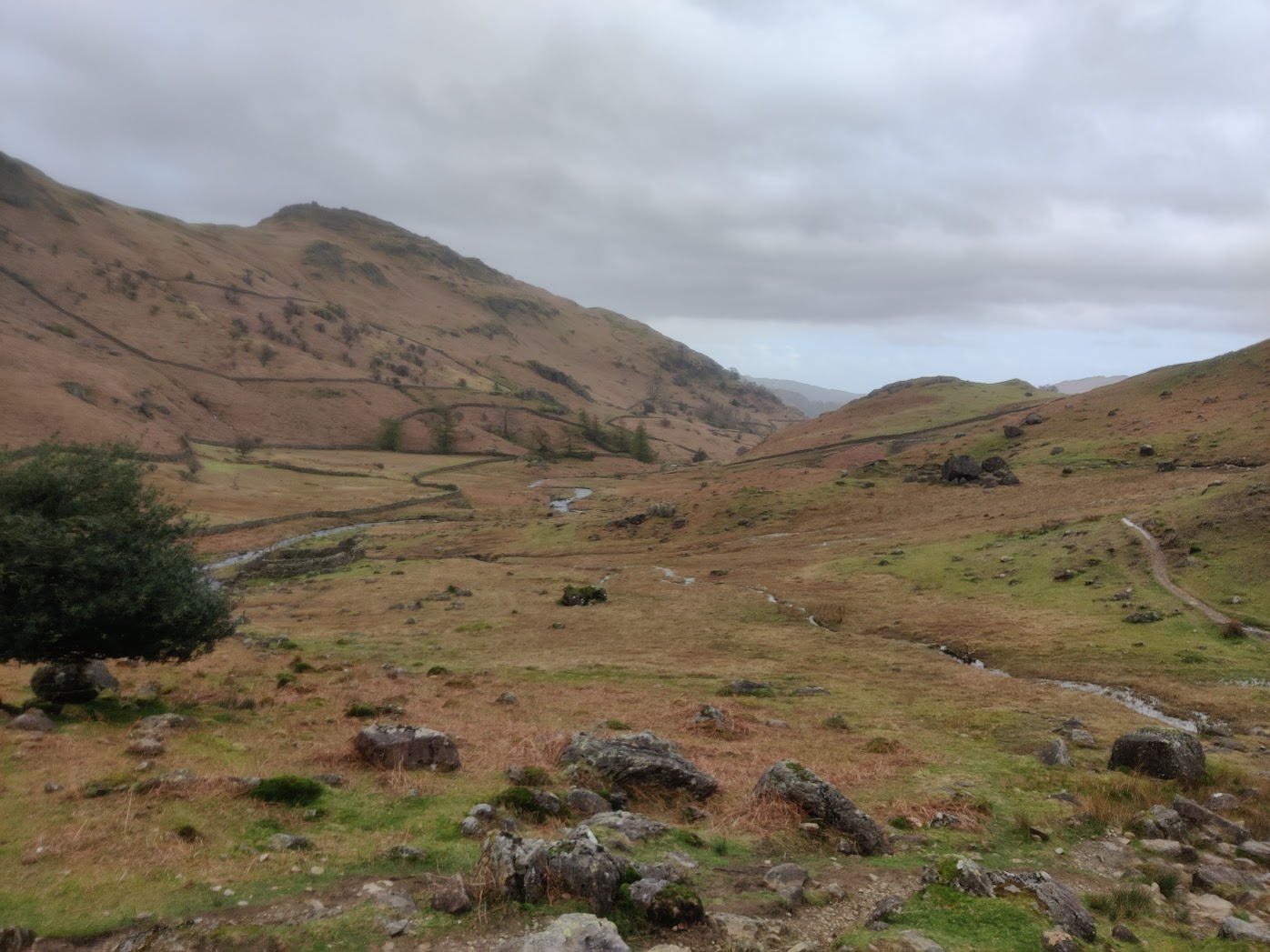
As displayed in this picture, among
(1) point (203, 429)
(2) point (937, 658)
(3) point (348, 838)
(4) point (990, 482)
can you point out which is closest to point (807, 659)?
(2) point (937, 658)

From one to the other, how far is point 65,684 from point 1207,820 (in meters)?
33.5

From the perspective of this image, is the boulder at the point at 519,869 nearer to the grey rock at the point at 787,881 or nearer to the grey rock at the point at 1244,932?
the grey rock at the point at 787,881

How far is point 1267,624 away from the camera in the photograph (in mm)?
38031

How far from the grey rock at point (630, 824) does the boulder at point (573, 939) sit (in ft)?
17.1

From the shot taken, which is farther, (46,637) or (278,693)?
(278,693)

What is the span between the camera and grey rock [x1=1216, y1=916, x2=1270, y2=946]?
1188cm

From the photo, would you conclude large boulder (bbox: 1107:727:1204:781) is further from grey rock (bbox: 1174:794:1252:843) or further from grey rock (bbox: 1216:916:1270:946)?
grey rock (bbox: 1216:916:1270:946)

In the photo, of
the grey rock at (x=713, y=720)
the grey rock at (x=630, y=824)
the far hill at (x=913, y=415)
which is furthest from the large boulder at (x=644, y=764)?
the far hill at (x=913, y=415)

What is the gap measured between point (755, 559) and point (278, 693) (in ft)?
176

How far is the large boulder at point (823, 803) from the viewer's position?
16.2 meters

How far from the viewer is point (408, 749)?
771 inches

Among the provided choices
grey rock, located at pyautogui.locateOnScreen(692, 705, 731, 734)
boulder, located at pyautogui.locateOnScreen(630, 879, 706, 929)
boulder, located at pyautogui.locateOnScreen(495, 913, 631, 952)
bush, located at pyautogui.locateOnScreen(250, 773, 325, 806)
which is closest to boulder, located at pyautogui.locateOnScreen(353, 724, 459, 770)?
bush, located at pyautogui.locateOnScreen(250, 773, 325, 806)

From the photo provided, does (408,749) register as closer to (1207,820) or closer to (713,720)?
(713,720)

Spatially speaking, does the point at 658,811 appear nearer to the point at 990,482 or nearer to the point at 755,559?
the point at 755,559
